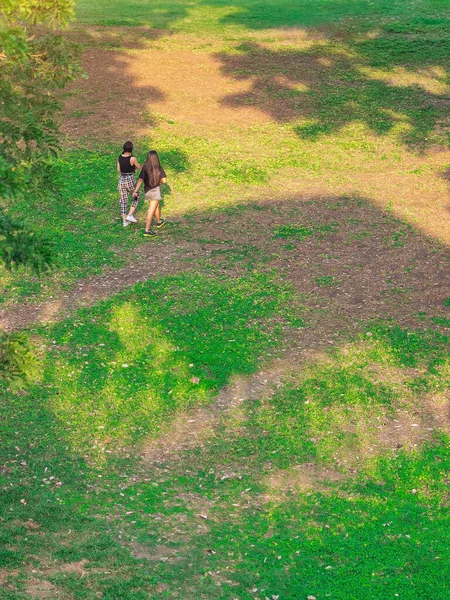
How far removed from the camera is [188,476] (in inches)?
512

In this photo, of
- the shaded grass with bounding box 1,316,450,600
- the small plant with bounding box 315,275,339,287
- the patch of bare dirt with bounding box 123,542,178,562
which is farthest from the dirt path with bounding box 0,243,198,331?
the patch of bare dirt with bounding box 123,542,178,562

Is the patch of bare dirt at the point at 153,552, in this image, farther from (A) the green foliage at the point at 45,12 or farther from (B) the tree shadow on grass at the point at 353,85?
(B) the tree shadow on grass at the point at 353,85

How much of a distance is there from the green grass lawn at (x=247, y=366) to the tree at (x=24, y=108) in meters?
0.87

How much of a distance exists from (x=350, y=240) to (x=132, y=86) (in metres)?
11.3

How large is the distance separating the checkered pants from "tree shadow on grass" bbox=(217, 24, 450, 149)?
715 cm

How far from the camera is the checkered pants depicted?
19812 mm

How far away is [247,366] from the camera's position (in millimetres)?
15500

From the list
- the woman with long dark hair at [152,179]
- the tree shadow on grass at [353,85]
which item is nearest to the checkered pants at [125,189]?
the woman with long dark hair at [152,179]

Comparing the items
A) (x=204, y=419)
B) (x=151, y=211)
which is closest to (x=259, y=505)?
(x=204, y=419)

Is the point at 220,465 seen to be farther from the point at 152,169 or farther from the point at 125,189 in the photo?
the point at 125,189

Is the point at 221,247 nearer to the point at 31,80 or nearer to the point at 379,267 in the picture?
the point at 379,267

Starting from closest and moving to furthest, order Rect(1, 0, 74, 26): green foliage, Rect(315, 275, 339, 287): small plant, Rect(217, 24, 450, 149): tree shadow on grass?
Rect(1, 0, 74, 26): green foliage < Rect(315, 275, 339, 287): small plant < Rect(217, 24, 450, 149): tree shadow on grass

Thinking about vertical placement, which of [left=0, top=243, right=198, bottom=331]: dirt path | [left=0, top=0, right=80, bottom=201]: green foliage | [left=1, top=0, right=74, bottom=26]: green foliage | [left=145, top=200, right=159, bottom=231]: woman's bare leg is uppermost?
[left=1, top=0, right=74, bottom=26]: green foliage

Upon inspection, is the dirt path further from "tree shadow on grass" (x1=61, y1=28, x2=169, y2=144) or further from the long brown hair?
"tree shadow on grass" (x1=61, y1=28, x2=169, y2=144)
